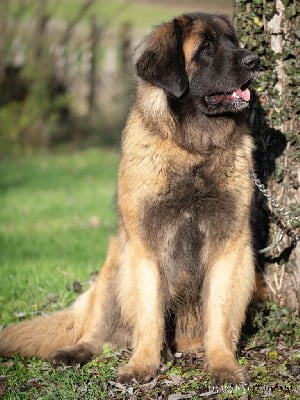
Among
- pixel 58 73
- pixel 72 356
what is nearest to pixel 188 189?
pixel 72 356

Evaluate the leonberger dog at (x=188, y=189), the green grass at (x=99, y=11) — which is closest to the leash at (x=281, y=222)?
the leonberger dog at (x=188, y=189)

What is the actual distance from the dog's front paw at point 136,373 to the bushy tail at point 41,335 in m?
0.79

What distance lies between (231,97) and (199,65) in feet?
0.96

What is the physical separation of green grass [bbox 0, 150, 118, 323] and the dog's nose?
1.43m

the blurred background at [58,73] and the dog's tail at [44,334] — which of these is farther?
the blurred background at [58,73]

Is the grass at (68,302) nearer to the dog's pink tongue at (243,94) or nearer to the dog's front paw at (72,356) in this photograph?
the dog's front paw at (72,356)

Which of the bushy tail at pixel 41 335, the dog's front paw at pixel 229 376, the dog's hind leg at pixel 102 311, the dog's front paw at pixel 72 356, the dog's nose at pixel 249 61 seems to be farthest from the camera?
the dog's hind leg at pixel 102 311

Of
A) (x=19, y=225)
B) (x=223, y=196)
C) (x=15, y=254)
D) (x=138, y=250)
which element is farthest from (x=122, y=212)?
(x=19, y=225)

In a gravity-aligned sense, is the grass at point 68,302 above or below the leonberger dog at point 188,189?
below

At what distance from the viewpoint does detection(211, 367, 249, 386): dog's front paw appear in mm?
3891

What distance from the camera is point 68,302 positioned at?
5801mm

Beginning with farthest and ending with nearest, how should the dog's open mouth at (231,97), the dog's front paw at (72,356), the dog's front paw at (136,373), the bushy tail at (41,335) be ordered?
1. the bushy tail at (41,335)
2. the dog's front paw at (72,356)
3. the dog's open mouth at (231,97)
4. the dog's front paw at (136,373)

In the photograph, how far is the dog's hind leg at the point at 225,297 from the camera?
4199 mm

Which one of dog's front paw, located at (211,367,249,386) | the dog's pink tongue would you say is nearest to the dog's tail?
dog's front paw, located at (211,367,249,386)
